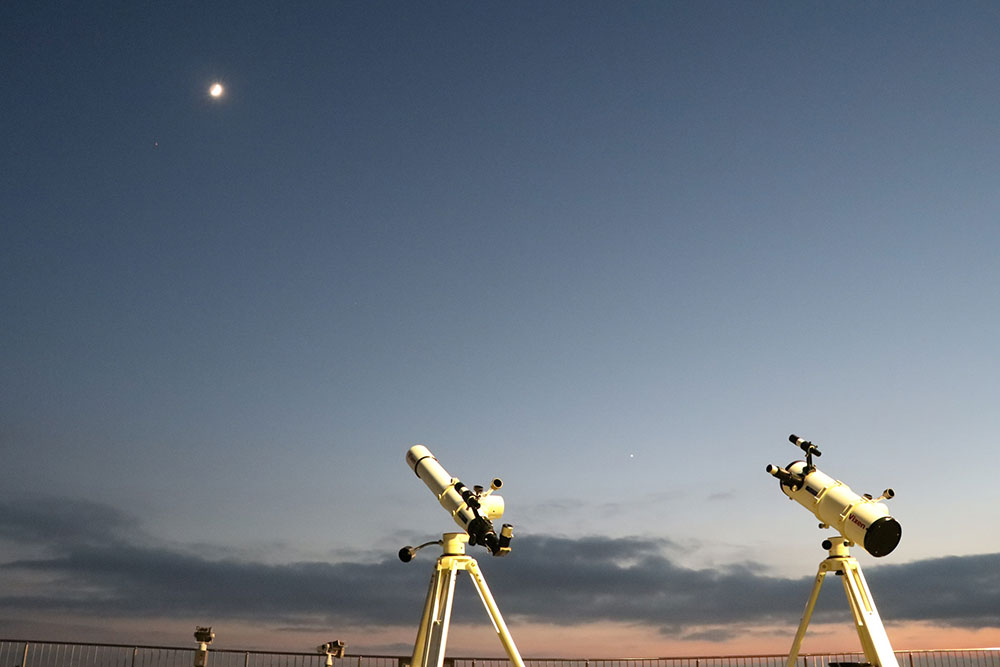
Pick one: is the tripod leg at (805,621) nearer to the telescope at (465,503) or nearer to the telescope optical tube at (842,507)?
the telescope optical tube at (842,507)

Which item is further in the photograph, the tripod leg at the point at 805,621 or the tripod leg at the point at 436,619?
the tripod leg at the point at 805,621

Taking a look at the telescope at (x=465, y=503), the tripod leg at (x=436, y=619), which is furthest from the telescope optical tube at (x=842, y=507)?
the tripod leg at (x=436, y=619)

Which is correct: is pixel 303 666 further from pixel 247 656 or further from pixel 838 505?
pixel 838 505

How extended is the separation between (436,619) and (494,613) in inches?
35.5

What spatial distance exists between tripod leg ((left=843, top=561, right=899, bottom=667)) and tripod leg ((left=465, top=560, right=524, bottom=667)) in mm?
5919

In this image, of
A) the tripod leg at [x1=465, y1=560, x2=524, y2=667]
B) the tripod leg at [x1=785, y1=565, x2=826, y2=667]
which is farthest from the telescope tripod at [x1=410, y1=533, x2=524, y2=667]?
the tripod leg at [x1=785, y1=565, x2=826, y2=667]

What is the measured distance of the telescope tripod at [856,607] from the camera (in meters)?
13.9

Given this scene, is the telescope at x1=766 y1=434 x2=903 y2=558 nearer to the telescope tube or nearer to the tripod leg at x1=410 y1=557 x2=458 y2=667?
the telescope tube

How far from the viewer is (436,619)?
1202cm

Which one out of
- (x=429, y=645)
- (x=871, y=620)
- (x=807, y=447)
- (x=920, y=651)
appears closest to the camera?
(x=429, y=645)

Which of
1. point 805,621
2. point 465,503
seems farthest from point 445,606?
point 805,621

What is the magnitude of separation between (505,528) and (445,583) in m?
1.31

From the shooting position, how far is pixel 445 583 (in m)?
12.2

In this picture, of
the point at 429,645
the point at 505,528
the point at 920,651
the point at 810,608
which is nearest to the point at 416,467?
the point at 505,528
